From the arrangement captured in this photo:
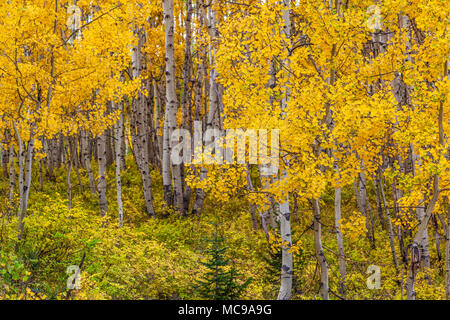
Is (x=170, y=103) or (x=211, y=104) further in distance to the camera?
(x=211, y=104)

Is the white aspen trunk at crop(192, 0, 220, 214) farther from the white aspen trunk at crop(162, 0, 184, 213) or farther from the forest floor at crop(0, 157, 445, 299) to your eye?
the white aspen trunk at crop(162, 0, 184, 213)

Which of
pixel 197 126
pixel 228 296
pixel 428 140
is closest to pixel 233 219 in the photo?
pixel 197 126

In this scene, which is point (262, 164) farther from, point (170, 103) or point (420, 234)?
point (170, 103)

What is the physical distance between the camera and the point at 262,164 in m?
7.03

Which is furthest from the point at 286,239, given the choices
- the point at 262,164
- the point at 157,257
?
the point at 157,257

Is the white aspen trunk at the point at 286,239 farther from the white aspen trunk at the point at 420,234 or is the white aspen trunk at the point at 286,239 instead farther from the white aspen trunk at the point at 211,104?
the white aspen trunk at the point at 211,104

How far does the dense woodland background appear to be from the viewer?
18.3ft

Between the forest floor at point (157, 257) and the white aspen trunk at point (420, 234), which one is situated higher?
the white aspen trunk at point (420, 234)

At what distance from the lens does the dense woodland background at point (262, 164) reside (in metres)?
5.58

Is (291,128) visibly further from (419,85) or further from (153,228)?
(153,228)

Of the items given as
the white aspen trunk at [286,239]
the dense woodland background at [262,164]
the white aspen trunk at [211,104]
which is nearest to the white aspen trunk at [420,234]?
the dense woodland background at [262,164]

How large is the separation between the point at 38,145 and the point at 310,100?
808 centimetres

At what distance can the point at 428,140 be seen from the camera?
502 cm
